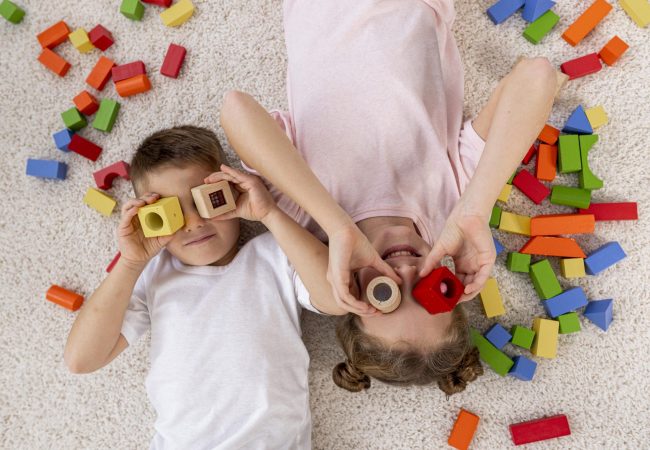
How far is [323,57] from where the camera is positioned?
3.27ft

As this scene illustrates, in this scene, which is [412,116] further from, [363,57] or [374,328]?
[374,328]

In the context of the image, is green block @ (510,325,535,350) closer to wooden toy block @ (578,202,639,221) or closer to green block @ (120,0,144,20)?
wooden toy block @ (578,202,639,221)

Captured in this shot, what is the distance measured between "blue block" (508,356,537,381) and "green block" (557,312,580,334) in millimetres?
95

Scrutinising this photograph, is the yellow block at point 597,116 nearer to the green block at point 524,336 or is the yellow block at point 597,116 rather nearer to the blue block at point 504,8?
the blue block at point 504,8

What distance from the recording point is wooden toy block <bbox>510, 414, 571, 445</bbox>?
1.08 metres

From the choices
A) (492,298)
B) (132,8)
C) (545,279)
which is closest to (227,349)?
(492,298)

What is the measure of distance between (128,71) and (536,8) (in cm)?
88

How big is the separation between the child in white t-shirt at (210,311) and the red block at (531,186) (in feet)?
1.53

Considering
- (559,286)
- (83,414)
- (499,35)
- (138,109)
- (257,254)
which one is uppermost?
(499,35)

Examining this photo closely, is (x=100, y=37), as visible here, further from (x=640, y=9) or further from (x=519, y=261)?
(x=640, y=9)

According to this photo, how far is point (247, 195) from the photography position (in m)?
0.97

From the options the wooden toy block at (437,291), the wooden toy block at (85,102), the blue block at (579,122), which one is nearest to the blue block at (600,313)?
the blue block at (579,122)

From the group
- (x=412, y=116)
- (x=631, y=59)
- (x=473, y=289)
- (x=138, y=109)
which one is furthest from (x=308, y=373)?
(x=631, y=59)

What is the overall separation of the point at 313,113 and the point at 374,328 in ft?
1.38
